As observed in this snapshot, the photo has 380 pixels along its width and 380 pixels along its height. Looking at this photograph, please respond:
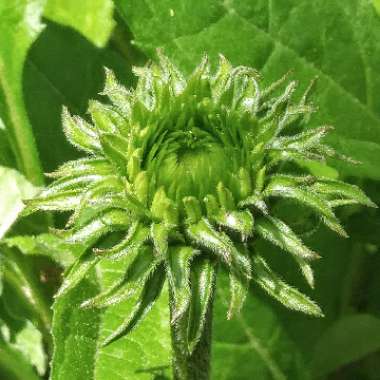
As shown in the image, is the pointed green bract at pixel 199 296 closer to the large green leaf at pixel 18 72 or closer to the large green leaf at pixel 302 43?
the large green leaf at pixel 302 43

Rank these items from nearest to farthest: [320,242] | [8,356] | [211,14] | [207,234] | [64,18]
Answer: [207,234] < [211,14] < [8,356] < [320,242] < [64,18]

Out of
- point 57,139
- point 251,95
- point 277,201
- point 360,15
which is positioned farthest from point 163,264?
point 57,139

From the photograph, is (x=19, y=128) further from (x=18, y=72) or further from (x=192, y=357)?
(x=192, y=357)

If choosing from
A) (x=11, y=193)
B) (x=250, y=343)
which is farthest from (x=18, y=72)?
(x=250, y=343)

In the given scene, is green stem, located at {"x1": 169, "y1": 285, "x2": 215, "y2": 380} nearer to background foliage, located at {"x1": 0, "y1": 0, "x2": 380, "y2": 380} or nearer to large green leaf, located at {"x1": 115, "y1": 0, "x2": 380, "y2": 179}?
background foliage, located at {"x1": 0, "y1": 0, "x2": 380, "y2": 380}

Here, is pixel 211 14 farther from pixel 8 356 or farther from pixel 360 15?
pixel 8 356

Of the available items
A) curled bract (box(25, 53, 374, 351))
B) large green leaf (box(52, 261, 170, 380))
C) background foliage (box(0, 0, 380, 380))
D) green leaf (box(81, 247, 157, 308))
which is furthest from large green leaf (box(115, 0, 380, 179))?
green leaf (box(81, 247, 157, 308))

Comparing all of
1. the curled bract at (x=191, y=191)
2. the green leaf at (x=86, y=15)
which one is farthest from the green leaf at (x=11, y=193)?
the curled bract at (x=191, y=191)
